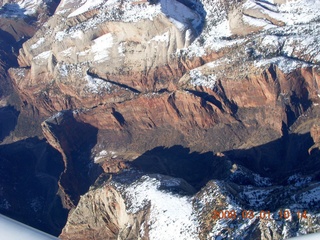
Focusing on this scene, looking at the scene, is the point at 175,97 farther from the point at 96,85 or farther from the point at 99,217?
the point at 99,217

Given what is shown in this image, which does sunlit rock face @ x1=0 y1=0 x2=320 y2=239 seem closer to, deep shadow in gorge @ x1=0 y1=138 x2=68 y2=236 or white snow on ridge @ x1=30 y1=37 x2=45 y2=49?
deep shadow in gorge @ x1=0 y1=138 x2=68 y2=236

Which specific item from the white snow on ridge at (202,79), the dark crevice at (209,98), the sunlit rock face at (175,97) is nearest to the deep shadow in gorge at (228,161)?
the sunlit rock face at (175,97)

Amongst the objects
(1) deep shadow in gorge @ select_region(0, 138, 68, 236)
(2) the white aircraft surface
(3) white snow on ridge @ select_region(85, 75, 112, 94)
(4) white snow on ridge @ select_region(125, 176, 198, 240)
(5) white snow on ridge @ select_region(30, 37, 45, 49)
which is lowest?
(1) deep shadow in gorge @ select_region(0, 138, 68, 236)

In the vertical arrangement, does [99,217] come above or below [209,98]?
above

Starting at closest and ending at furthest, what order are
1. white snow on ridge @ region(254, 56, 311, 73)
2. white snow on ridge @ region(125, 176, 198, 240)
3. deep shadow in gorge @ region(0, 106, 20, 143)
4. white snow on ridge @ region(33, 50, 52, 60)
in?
white snow on ridge @ region(125, 176, 198, 240), white snow on ridge @ region(254, 56, 311, 73), deep shadow in gorge @ region(0, 106, 20, 143), white snow on ridge @ region(33, 50, 52, 60)
